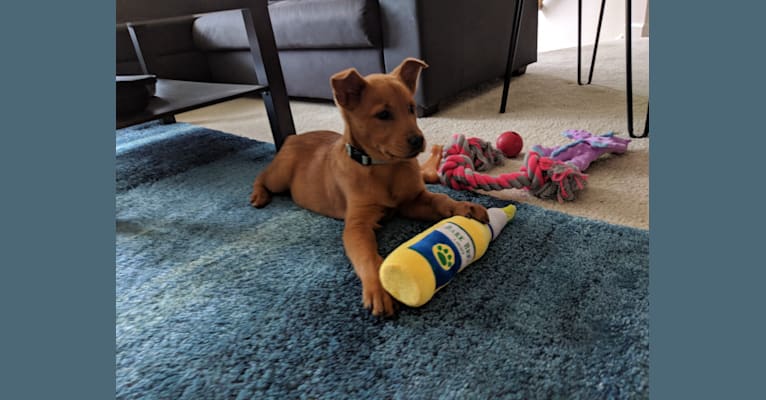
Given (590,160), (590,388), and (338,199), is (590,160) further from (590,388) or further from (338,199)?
(590,388)

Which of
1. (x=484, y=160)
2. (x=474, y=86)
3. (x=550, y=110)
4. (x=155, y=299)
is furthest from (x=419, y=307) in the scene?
(x=474, y=86)

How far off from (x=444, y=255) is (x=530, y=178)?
0.55m

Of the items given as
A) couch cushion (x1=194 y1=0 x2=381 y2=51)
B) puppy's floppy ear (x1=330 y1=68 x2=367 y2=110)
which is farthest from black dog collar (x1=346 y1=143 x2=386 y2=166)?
couch cushion (x1=194 y1=0 x2=381 y2=51)

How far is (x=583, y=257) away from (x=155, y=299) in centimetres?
98

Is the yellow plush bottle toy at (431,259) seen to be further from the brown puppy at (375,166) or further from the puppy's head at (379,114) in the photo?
the puppy's head at (379,114)

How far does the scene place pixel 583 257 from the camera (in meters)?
0.96

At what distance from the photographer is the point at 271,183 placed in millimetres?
1502

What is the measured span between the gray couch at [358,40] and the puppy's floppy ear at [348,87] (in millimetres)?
734

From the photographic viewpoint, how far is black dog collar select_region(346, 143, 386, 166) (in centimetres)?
117

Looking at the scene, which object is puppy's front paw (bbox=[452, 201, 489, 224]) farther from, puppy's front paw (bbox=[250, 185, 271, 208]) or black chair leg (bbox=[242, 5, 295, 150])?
black chair leg (bbox=[242, 5, 295, 150])

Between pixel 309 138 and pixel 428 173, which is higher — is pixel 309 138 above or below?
above

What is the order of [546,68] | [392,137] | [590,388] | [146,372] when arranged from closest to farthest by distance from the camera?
[590,388] → [146,372] → [392,137] → [546,68]

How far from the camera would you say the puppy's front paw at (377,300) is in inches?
33.4

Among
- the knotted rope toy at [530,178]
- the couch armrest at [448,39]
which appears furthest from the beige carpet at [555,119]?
the couch armrest at [448,39]
